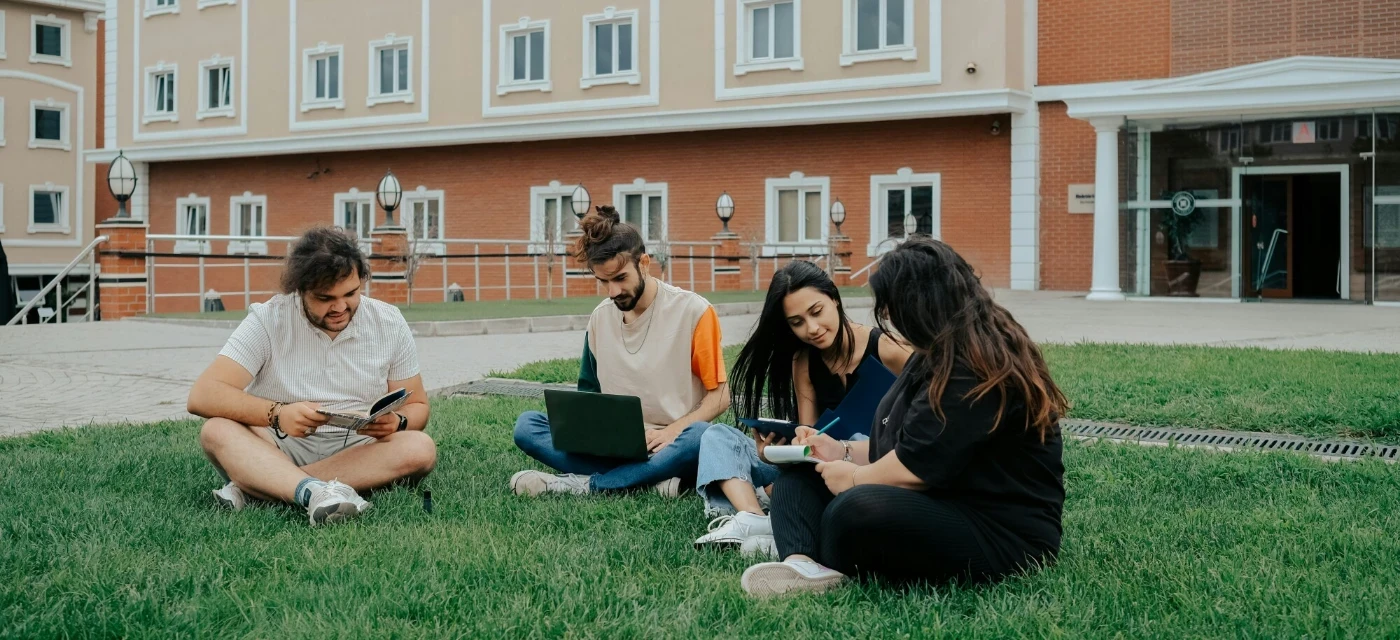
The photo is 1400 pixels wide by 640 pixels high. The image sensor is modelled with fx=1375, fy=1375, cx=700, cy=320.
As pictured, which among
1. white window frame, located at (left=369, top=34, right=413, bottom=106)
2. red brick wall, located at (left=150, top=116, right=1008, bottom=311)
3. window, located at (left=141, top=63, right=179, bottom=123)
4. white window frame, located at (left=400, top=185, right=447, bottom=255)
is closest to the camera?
red brick wall, located at (left=150, top=116, right=1008, bottom=311)

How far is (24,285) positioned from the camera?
42.8 meters

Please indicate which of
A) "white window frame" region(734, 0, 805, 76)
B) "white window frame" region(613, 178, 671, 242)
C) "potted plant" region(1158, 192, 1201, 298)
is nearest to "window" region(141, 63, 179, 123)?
"white window frame" region(613, 178, 671, 242)

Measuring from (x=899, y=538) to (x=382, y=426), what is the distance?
2.25m

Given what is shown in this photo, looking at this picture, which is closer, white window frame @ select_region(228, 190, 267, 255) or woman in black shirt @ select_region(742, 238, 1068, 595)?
woman in black shirt @ select_region(742, 238, 1068, 595)

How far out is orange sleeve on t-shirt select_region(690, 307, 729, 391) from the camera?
540cm

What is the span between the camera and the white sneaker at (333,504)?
4.72 meters

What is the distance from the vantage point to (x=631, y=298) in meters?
5.34

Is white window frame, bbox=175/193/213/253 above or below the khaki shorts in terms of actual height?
above

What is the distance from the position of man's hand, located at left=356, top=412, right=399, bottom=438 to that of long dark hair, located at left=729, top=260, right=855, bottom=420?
4.17 ft

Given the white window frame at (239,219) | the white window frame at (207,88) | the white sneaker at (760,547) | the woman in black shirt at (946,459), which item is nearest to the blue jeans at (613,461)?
the white sneaker at (760,547)

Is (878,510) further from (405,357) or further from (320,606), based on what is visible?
(405,357)

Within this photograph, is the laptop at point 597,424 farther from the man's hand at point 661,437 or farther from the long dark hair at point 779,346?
the long dark hair at point 779,346

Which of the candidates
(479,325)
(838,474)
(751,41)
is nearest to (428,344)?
(479,325)

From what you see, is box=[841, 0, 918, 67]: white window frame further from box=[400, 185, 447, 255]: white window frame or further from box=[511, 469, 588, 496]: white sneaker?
box=[511, 469, 588, 496]: white sneaker
